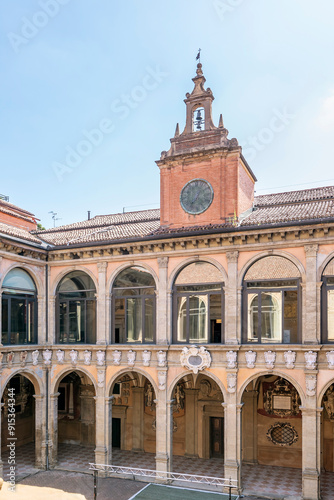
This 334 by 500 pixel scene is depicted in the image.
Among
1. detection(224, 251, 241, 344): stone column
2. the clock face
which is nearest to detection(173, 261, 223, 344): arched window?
detection(224, 251, 241, 344): stone column

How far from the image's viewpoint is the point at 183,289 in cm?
2009

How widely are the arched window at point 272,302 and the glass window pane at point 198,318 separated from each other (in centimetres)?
182

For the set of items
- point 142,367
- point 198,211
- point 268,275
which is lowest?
point 142,367

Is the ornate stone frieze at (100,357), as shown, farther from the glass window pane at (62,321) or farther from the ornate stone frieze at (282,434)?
the ornate stone frieze at (282,434)

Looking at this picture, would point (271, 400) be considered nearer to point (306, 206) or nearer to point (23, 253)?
point (306, 206)

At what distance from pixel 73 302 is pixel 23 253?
354cm

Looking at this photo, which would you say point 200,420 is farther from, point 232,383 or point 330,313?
point 330,313

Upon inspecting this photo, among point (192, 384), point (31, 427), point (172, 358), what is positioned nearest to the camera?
point (172, 358)

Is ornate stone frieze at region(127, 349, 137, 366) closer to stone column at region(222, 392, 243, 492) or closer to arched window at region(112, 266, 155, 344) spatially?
arched window at region(112, 266, 155, 344)

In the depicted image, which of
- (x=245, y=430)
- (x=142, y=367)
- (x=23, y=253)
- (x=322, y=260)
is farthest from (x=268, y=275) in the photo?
(x=23, y=253)

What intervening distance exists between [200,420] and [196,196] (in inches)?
472

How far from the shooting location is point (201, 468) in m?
21.4

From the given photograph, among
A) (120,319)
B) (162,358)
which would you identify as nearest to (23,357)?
(120,319)

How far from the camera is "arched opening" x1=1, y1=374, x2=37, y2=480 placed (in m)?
23.2
